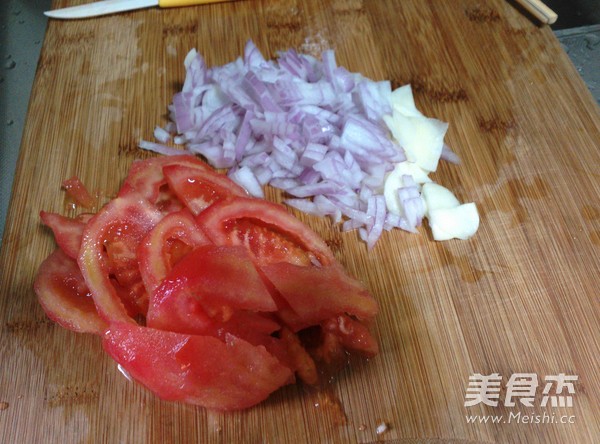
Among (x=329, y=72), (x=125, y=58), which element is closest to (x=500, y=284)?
(x=329, y=72)

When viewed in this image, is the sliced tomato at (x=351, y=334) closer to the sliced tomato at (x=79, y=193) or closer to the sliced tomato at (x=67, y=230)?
the sliced tomato at (x=67, y=230)

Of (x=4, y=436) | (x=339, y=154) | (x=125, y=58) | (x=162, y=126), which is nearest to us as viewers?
(x=4, y=436)

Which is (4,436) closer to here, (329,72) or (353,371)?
(353,371)

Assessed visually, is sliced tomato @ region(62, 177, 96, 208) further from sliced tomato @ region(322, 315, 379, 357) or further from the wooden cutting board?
sliced tomato @ region(322, 315, 379, 357)

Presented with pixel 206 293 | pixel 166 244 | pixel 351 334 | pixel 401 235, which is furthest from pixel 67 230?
pixel 401 235

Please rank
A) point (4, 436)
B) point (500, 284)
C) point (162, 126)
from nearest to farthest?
point (4, 436), point (500, 284), point (162, 126)

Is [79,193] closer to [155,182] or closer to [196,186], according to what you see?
[155,182]
